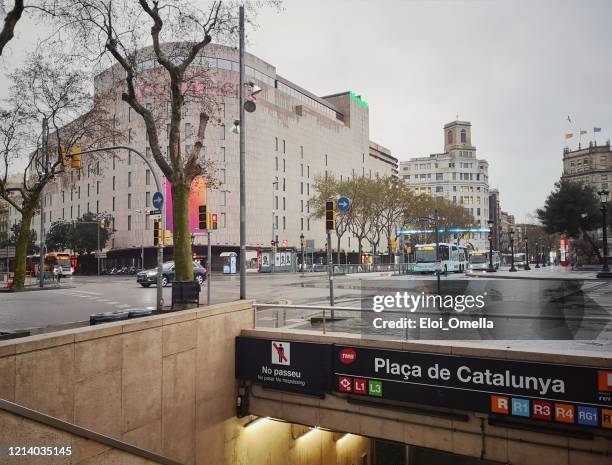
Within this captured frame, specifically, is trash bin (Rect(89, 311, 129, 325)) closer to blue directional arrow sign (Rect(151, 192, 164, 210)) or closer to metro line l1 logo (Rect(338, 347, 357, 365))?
metro line l1 logo (Rect(338, 347, 357, 365))

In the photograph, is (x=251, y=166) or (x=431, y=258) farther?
(x=251, y=166)

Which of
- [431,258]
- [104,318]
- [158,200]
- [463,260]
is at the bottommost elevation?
[463,260]

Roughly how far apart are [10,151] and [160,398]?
24.8 meters

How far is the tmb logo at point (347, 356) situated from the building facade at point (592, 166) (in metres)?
112

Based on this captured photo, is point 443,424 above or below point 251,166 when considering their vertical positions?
below

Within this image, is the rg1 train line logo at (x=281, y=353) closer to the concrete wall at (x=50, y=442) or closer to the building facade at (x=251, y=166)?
the concrete wall at (x=50, y=442)

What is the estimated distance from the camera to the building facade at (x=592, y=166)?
4119 inches

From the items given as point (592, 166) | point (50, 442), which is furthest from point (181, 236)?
point (592, 166)

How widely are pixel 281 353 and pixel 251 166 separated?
57968 millimetres

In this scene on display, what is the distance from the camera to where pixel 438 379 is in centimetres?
815

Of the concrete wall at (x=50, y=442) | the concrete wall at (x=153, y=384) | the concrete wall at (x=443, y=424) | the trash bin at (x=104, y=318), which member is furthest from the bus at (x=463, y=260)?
the concrete wall at (x=50, y=442)

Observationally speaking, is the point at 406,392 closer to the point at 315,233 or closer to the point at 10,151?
the point at 10,151

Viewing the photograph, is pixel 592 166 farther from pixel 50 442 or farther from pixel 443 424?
Result: pixel 50 442

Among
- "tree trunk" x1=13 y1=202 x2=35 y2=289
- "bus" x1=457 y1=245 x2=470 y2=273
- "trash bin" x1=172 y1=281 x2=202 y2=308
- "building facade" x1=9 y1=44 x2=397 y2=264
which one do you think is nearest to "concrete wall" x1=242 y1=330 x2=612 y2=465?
"trash bin" x1=172 y1=281 x2=202 y2=308
